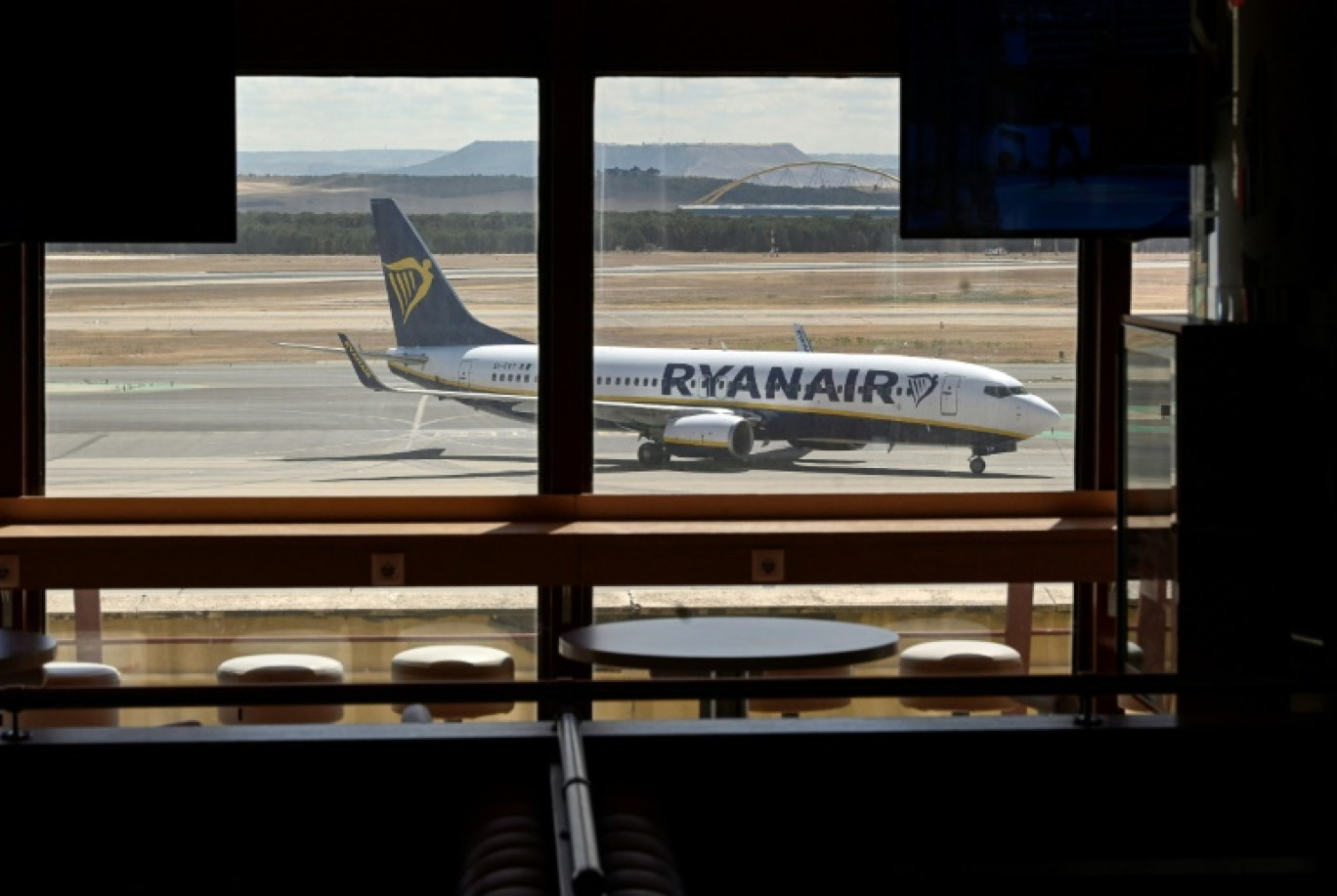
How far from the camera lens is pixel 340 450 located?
5.62 metres

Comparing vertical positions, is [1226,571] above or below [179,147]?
below

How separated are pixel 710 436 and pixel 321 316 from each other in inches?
53.8

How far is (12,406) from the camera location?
5402 millimetres

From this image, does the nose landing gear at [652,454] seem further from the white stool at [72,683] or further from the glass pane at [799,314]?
the white stool at [72,683]

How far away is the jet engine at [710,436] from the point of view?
5570 millimetres

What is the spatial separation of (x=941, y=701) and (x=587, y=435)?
6.14 ft

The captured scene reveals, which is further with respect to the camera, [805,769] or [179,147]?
[179,147]

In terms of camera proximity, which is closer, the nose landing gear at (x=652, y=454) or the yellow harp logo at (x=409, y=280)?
the nose landing gear at (x=652, y=454)

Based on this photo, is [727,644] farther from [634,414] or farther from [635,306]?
[635,306]

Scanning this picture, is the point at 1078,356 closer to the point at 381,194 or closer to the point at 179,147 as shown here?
the point at 381,194

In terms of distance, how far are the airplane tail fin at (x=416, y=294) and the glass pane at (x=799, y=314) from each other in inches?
18.8

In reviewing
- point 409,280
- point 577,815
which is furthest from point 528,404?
point 577,815

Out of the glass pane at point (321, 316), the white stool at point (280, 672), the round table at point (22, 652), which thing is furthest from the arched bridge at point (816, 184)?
the round table at point (22, 652)

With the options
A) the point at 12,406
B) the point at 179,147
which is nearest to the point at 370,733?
the point at 179,147
